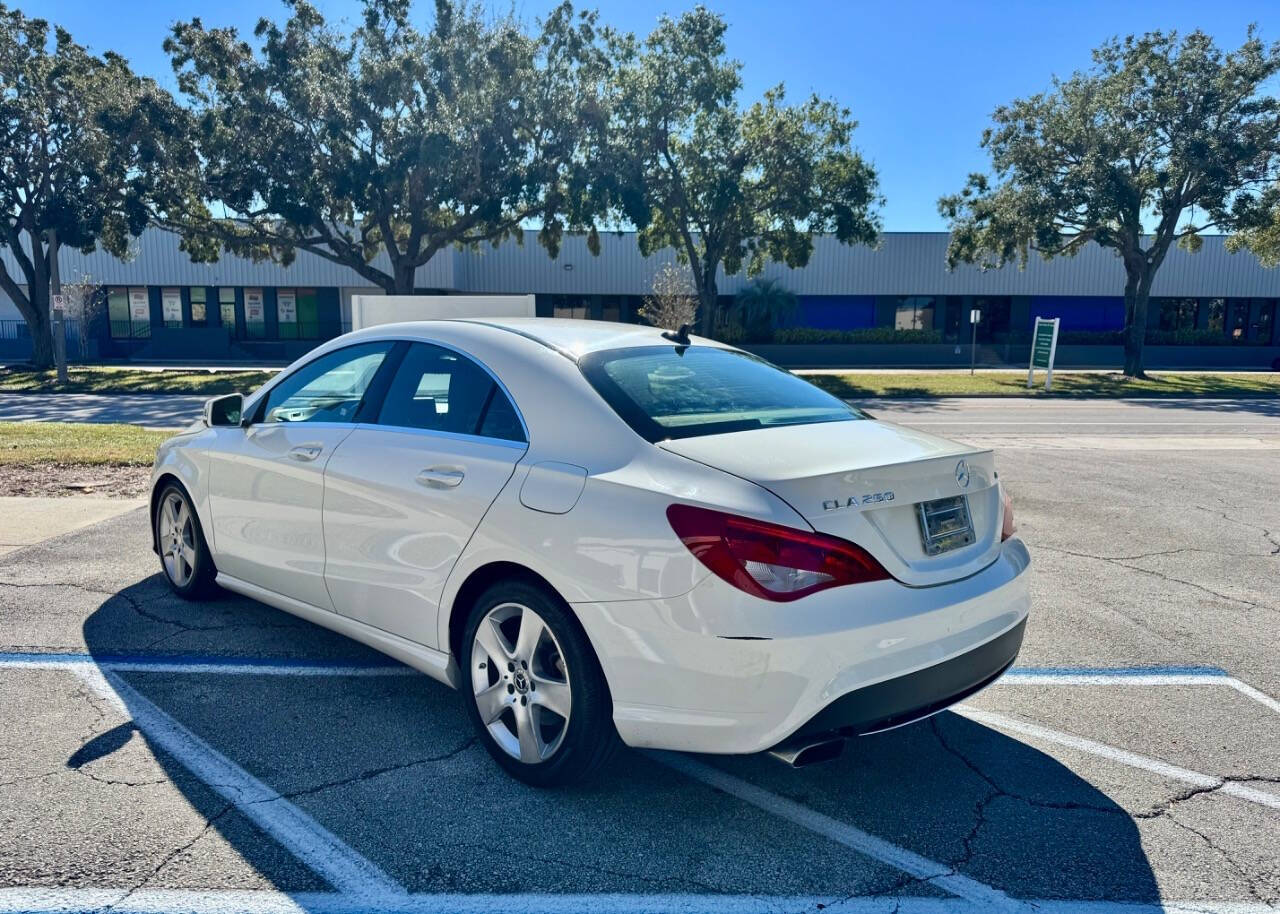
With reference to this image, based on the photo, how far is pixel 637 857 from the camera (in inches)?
115

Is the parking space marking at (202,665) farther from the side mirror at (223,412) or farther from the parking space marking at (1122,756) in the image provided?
the parking space marking at (1122,756)

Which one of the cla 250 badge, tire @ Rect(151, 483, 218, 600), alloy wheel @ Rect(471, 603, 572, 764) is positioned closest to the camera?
the cla 250 badge

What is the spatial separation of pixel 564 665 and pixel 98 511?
21.1 feet

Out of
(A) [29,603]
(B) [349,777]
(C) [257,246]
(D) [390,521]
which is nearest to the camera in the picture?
(B) [349,777]

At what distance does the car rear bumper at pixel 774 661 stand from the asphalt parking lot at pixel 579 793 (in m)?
0.42

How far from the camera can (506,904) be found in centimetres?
267

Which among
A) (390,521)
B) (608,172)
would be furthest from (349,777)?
(608,172)

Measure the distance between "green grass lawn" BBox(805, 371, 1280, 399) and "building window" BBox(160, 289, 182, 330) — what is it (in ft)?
98.9

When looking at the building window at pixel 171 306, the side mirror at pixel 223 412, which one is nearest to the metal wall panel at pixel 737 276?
the building window at pixel 171 306

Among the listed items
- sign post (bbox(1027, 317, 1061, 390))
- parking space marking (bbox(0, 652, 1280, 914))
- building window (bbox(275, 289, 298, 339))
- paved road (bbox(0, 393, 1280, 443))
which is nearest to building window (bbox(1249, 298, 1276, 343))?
paved road (bbox(0, 393, 1280, 443))

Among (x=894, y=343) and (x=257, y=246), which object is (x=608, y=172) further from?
(x=894, y=343)

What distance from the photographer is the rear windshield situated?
11.1ft

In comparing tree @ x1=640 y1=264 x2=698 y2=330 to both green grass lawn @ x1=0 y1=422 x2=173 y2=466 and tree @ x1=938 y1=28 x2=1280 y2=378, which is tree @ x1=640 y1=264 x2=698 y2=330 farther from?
green grass lawn @ x1=0 y1=422 x2=173 y2=466

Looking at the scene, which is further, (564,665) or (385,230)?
(385,230)
